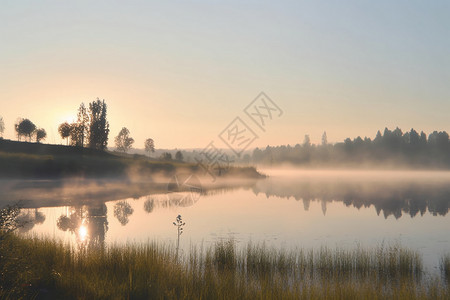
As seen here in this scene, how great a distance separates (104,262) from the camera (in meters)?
11.6

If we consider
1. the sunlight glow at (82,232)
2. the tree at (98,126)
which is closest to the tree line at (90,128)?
the tree at (98,126)

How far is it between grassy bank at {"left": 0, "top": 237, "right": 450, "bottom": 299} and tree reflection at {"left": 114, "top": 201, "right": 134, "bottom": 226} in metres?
12.3

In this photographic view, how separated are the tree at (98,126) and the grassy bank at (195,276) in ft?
313

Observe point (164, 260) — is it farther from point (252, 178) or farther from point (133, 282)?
point (252, 178)

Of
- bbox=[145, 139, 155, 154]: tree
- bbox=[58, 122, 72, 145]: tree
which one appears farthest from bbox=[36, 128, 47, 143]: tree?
bbox=[145, 139, 155, 154]: tree

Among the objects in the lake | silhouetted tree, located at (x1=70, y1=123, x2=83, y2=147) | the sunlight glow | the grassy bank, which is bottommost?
the lake

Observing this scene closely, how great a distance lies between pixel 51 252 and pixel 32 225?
12.9 m

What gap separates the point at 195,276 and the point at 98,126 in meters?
103

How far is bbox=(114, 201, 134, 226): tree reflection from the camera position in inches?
1024

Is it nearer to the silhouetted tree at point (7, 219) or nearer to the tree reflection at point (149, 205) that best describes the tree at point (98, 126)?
the tree reflection at point (149, 205)

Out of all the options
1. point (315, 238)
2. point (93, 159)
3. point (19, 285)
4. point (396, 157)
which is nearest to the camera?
point (19, 285)

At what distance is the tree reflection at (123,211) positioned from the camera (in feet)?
85.3

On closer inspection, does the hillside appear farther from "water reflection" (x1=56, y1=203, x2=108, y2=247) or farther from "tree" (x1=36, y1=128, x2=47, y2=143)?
"water reflection" (x1=56, y1=203, x2=108, y2=247)

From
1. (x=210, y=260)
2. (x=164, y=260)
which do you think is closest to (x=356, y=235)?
(x=210, y=260)
